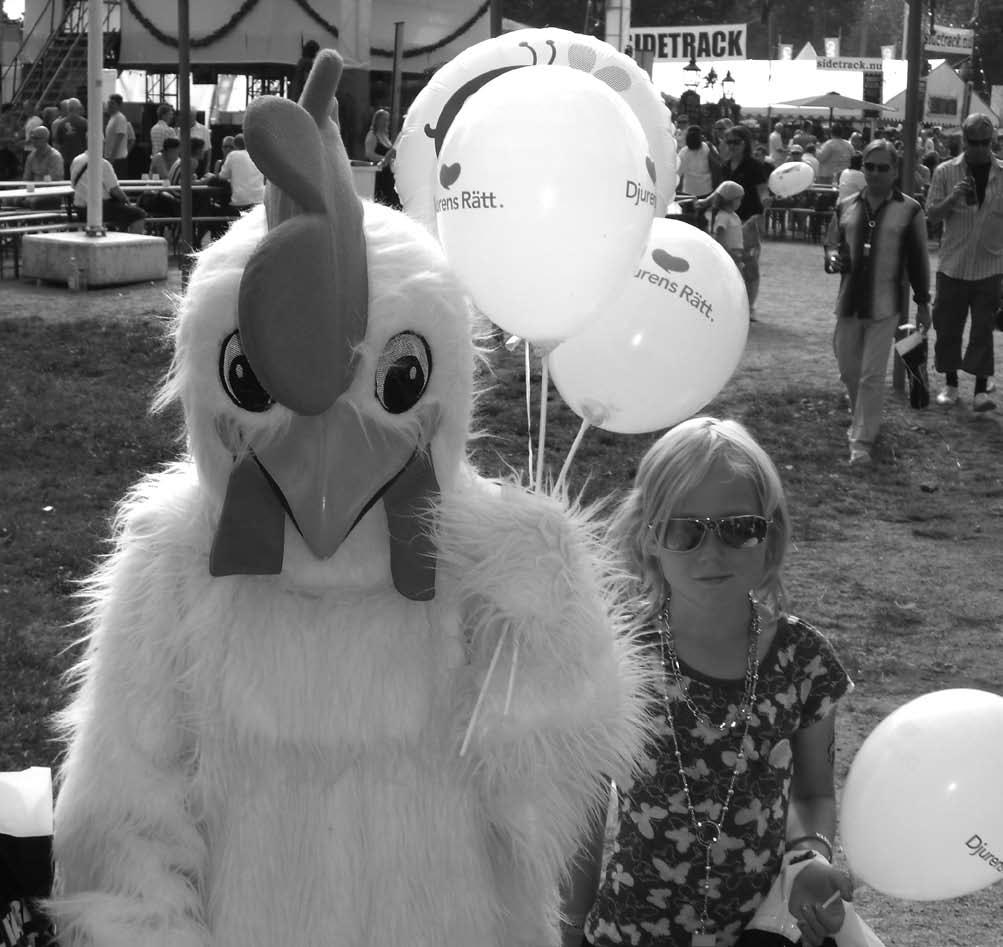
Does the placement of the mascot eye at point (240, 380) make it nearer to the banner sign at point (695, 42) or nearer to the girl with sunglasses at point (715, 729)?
the girl with sunglasses at point (715, 729)

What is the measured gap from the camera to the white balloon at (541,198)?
97.0 inches

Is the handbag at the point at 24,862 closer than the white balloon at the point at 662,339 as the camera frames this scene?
Yes

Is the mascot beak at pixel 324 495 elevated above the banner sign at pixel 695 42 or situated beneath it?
situated beneath

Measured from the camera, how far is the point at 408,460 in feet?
6.56

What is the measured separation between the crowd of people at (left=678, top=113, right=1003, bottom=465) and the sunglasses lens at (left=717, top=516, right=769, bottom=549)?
17.8 feet

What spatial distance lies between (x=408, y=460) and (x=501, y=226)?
25.0 inches

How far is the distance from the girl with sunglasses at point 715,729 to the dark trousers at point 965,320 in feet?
23.1

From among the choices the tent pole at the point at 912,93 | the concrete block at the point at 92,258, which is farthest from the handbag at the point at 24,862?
the concrete block at the point at 92,258

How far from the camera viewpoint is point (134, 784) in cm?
197

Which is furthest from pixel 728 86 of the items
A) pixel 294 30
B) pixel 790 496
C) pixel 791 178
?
pixel 790 496

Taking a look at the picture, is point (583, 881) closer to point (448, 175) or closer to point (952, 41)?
point (448, 175)

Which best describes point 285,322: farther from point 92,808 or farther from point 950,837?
point 950,837

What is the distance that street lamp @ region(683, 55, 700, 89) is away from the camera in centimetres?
2791

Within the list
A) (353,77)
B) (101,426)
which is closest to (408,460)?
(101,426)
